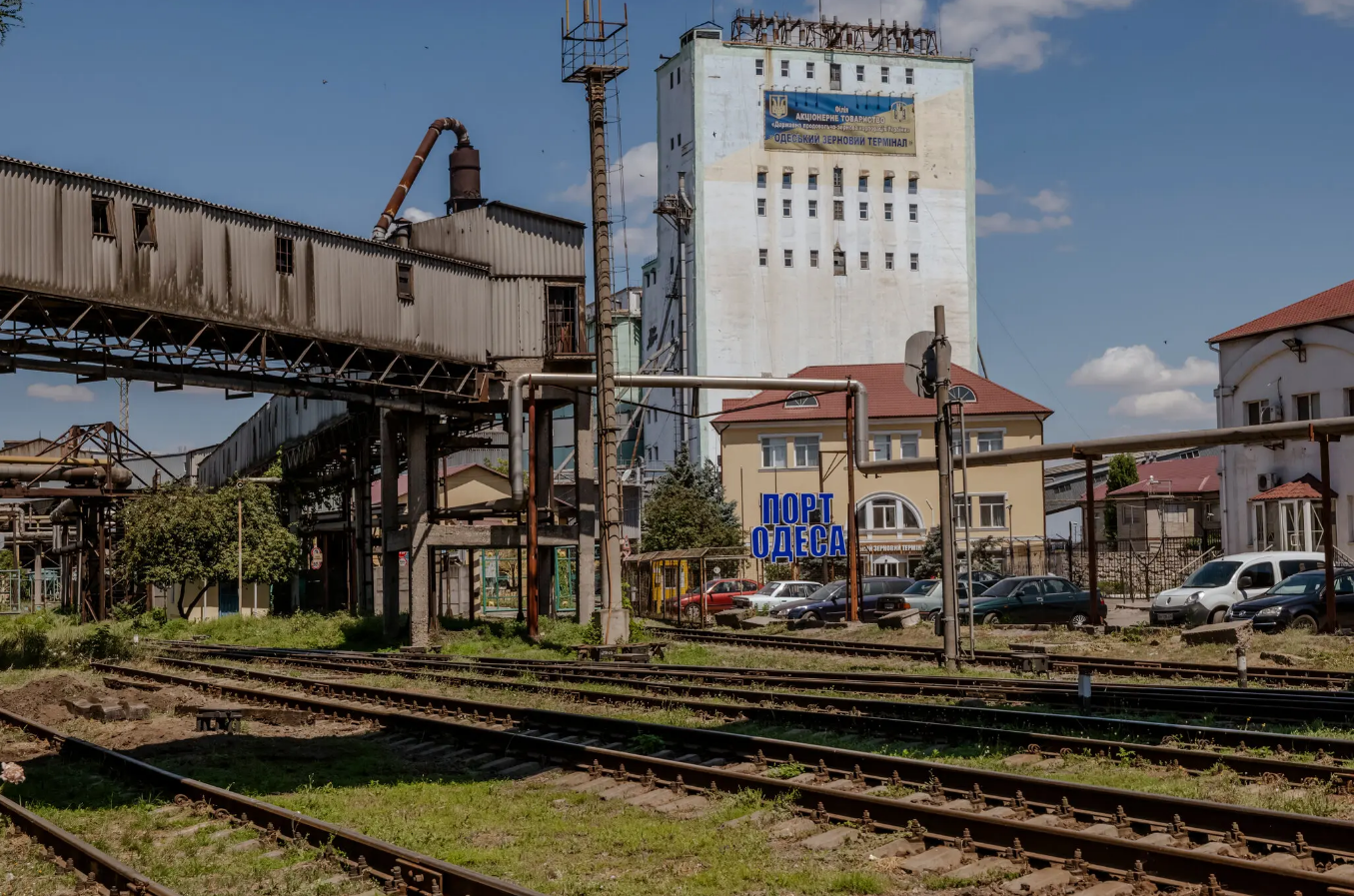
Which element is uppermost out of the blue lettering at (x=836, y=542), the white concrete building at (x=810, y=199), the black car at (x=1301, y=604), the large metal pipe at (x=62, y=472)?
the white concrete building at (x=810, y=199)

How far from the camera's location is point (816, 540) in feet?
181

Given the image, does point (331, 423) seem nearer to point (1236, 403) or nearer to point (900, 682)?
point (900, 682)

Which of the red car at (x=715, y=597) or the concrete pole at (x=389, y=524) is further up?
the concrete pole at (x=389, y=524)

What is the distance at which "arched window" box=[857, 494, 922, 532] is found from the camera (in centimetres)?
7012

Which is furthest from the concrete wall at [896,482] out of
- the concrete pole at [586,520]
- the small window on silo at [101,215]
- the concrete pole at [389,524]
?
the small window on silo at [101,215]

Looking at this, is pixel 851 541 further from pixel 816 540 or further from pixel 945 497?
pixel 816 540

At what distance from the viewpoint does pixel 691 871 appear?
9000 mm

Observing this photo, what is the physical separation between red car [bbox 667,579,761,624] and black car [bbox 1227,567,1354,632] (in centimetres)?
1753

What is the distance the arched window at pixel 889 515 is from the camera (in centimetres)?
7012

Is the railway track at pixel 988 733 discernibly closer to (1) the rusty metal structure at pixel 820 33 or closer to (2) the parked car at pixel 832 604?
(2) the parked car at pixel 832 604

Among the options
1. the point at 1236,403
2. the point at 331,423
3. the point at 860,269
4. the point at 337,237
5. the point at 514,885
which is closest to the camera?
the point at 514,885

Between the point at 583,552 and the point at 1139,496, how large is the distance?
55014 mm

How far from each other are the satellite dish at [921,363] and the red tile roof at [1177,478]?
6158 cm

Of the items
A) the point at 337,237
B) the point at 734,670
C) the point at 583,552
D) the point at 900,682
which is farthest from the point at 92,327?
the point at 900,682
